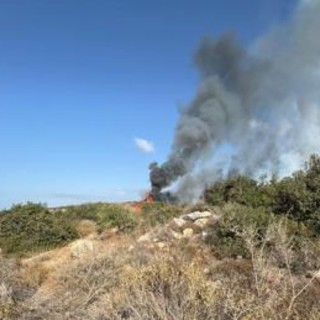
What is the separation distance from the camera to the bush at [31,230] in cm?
2406

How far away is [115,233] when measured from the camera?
78.0 feet

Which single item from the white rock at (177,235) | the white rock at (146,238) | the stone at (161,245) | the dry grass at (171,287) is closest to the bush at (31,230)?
the white rock at (146,238)

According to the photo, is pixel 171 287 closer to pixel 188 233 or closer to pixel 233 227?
pixel 233 227

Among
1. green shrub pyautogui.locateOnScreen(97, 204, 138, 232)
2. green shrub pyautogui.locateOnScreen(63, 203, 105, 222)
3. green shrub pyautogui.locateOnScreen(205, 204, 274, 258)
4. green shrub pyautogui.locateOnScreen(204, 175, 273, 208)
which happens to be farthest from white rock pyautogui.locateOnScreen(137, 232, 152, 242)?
green shrub pyautogui.locateOnScreen(63, 203, 105, 222)

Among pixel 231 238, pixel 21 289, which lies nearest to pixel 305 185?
pixel 231 238

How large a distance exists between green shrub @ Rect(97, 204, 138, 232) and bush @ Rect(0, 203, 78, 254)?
1.34 meters

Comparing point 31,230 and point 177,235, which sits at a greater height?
point 31,230

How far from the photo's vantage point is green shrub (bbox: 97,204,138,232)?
24.2m

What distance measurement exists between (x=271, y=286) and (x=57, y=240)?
1627 centimetres

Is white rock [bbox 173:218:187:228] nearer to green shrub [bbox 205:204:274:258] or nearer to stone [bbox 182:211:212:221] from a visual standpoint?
stone [bbox 182:211:212:221]

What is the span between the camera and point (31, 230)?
25.2m

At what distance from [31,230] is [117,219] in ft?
12.5

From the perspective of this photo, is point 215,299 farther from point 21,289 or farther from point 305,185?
point 305,185

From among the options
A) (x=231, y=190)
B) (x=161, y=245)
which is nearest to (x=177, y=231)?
(x=161, y=245)
